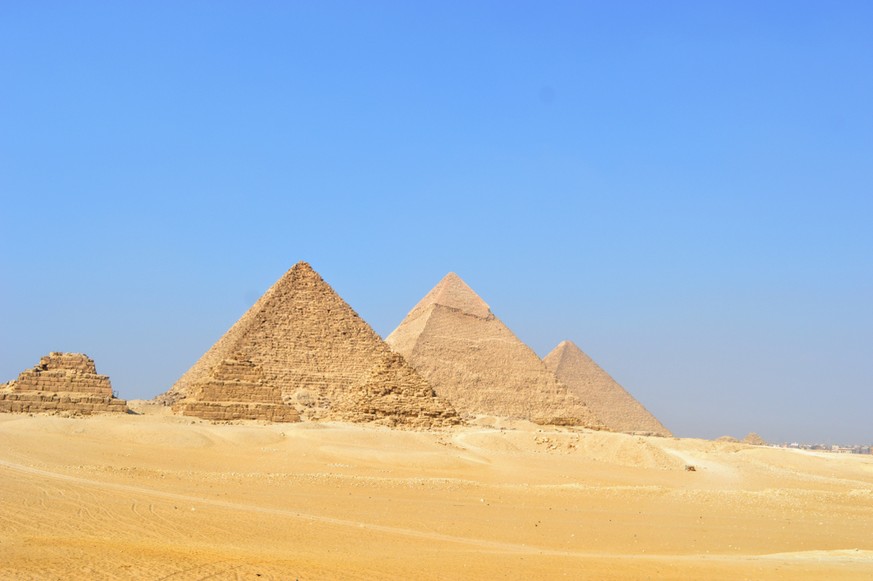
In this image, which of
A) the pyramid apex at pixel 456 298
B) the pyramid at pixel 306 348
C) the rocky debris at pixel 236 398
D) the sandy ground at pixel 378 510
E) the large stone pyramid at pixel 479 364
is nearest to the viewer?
the sandy ground at pixel 378 510

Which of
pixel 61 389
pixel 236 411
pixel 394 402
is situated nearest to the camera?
pixel 61 389

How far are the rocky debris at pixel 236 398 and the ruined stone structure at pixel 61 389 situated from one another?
2267mm

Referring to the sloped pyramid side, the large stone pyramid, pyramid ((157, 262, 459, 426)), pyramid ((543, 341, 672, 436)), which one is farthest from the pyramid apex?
the sloped pyramid side

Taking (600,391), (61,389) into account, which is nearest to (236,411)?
(61,389)

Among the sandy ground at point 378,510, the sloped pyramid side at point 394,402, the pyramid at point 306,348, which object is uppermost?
the pyramid at point 306,348

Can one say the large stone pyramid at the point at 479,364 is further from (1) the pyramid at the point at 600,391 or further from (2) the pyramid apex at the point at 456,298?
(1) the pyramid at the point at 600,391

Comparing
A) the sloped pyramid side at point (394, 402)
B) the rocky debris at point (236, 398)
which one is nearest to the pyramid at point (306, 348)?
the sloped pyramid side at point (394, 402)

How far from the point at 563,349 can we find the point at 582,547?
2216 inches

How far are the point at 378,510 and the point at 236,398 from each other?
16.2 meters

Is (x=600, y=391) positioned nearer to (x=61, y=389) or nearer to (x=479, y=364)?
(x=479, y=364)

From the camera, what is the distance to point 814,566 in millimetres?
9812

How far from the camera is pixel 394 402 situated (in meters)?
32.7

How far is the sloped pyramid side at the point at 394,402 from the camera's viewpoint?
32469 millimetres

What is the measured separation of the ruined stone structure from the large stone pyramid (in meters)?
24.2
